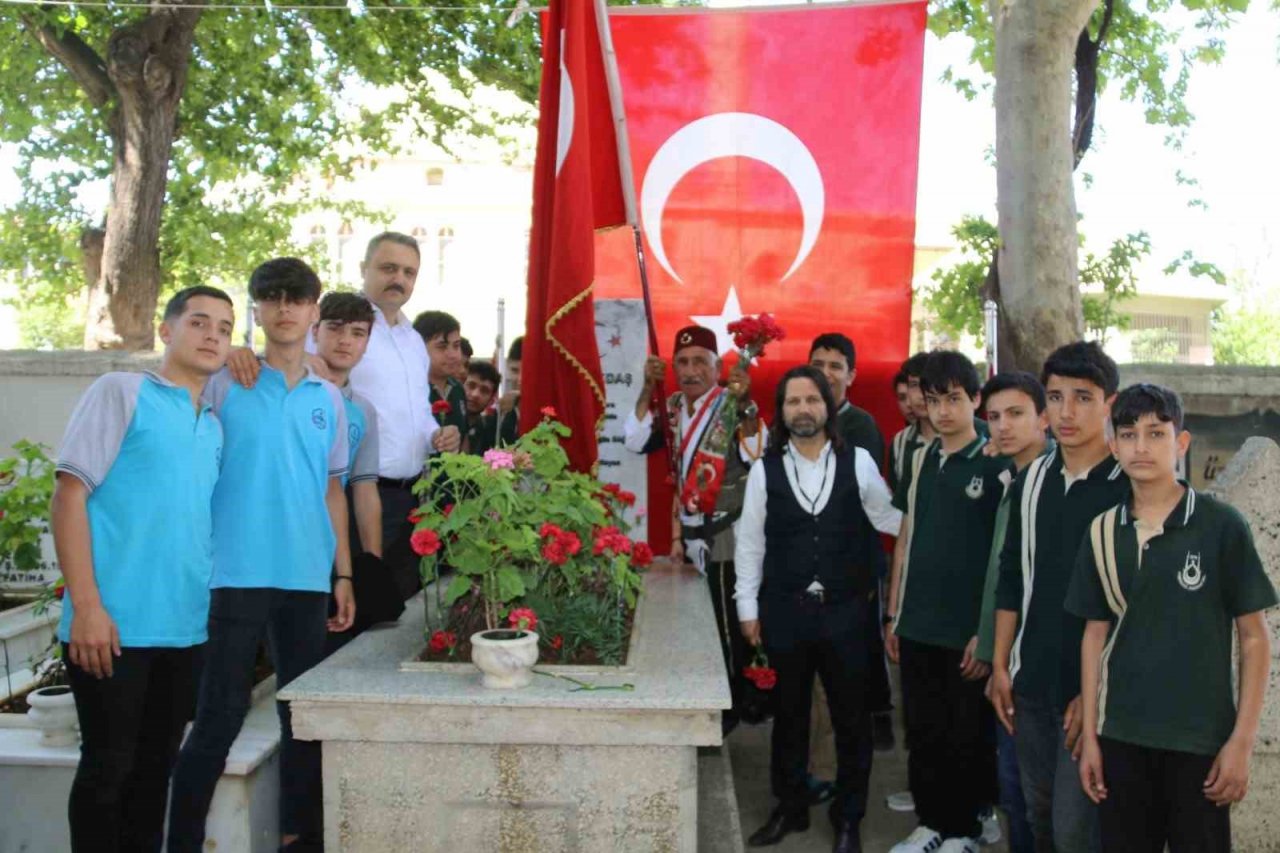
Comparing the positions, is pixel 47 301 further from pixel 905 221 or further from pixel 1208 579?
pixel 1208 579

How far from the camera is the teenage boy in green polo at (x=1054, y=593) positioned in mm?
3377

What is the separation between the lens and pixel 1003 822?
197 inches

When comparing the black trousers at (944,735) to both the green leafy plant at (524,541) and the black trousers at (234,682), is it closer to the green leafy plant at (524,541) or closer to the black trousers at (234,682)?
the green leafy plant at (524,541)

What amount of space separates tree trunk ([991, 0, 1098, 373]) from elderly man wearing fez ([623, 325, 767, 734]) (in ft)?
7.01

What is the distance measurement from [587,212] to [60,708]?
2755 millimetres

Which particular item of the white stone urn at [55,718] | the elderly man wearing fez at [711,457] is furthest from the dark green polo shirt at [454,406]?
the white stone urn at [55,718]

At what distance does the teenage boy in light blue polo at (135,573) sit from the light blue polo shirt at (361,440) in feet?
2.62

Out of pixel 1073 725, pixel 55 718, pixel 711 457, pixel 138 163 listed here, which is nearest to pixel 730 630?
pixel 711 457

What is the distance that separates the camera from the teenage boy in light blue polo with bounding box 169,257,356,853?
3.52m

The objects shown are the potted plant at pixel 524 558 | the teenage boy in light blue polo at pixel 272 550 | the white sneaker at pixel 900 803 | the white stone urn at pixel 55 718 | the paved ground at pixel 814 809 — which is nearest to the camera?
the teenage boy in light blue polo at pixel 272 550

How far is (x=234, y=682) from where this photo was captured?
3.53 metres

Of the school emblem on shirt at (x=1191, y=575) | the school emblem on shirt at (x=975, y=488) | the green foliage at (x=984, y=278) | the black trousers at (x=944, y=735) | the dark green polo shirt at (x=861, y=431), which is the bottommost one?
the black trousers at (x=944, y=735)

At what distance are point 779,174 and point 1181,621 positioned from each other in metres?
3.76

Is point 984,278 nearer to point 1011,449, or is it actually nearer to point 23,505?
point 1011,449
